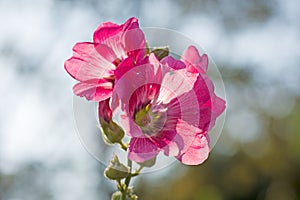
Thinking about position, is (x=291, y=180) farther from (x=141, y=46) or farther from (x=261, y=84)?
(x=141, y=46)

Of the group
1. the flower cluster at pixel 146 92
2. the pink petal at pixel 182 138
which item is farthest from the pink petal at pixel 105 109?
the pink petal at pixel 182 138

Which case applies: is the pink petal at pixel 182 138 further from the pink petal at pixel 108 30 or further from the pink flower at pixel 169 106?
the pink petal at pixel 108 30

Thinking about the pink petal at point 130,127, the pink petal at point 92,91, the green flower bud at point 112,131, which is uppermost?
the pink petal at point 92,91

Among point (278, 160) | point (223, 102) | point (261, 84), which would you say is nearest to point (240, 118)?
point (278, 160)

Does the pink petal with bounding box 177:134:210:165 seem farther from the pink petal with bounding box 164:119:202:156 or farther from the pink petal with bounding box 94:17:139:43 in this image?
the pink petal with bounding box 94:17:139:43

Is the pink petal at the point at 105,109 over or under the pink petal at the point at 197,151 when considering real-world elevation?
over

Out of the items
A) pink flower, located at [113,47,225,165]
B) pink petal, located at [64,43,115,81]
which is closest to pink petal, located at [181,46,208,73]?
pink flower, located at [113,47,225,165]
